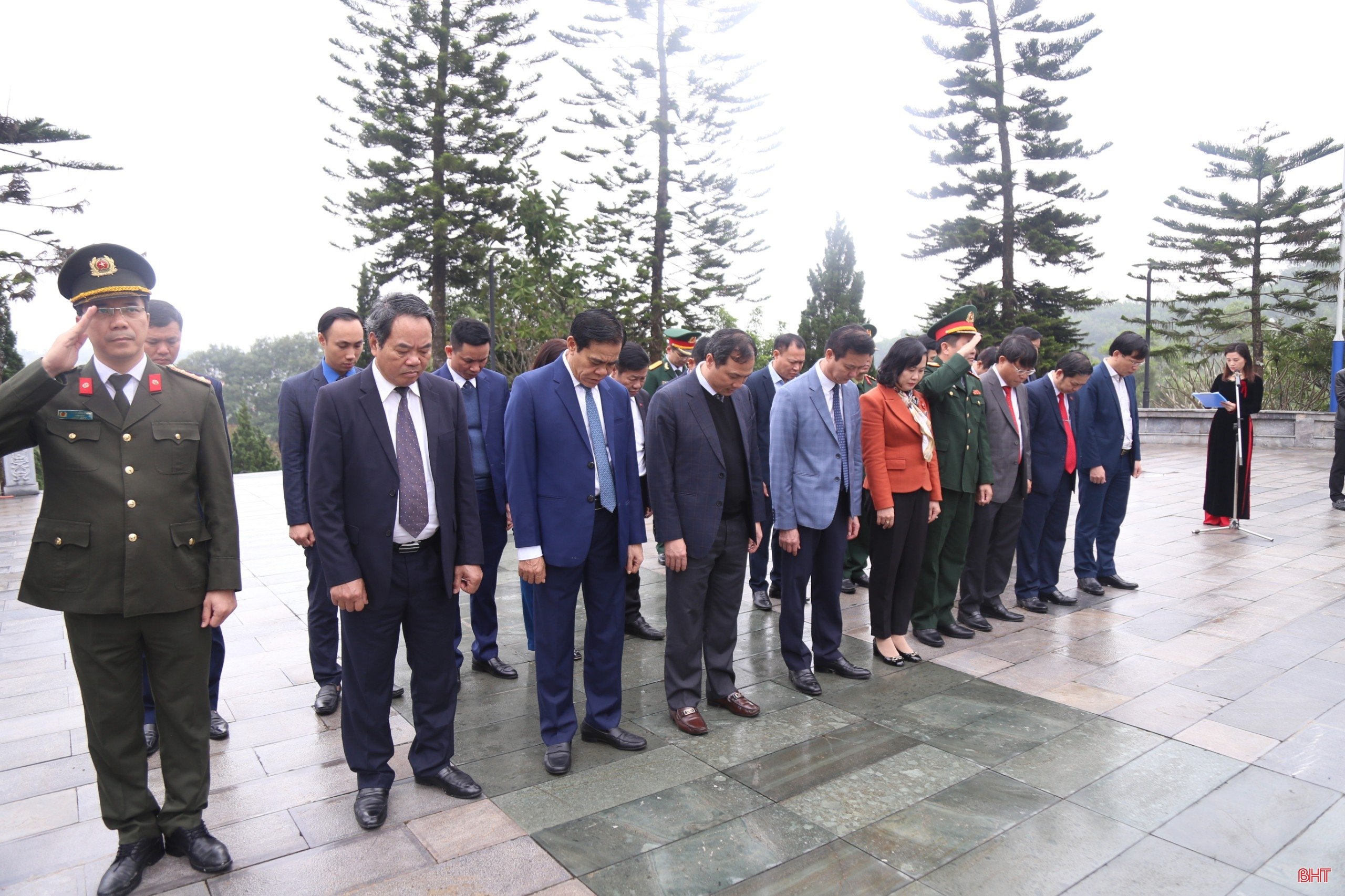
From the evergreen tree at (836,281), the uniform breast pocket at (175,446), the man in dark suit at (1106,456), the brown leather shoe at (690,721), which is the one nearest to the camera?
the uniform breast pocket at (175,446)

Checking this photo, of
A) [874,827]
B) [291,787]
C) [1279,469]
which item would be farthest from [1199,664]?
[1279,469]

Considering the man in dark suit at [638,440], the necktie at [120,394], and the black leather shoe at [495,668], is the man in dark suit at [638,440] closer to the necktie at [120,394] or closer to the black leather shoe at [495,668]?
the black leather shoe at [495,668]

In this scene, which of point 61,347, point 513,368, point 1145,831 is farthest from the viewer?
point 513,368

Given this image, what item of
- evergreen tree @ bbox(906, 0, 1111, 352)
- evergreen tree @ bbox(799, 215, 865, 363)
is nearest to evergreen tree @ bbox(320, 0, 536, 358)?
evergreen tree @ bbox(906, 0, 1111, 352)

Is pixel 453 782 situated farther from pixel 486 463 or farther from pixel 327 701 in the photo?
pixel 486 463

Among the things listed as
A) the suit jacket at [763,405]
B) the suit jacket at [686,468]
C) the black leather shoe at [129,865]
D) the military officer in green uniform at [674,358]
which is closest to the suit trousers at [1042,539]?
the suit jacket at [763,405]

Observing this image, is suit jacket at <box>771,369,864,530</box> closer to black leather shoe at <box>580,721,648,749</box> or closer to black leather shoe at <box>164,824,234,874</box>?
black leather shoe at <box>580,721,648,749</box>

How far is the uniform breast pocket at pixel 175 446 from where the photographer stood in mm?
2133

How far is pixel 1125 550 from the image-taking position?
5.98 metres

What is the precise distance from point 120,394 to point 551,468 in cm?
121

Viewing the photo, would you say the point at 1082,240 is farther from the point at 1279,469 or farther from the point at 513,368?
the point at 513,368

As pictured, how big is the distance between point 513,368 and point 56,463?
58.3ft

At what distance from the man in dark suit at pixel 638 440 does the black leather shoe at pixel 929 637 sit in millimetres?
1265

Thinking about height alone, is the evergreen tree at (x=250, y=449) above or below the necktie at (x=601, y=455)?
below
